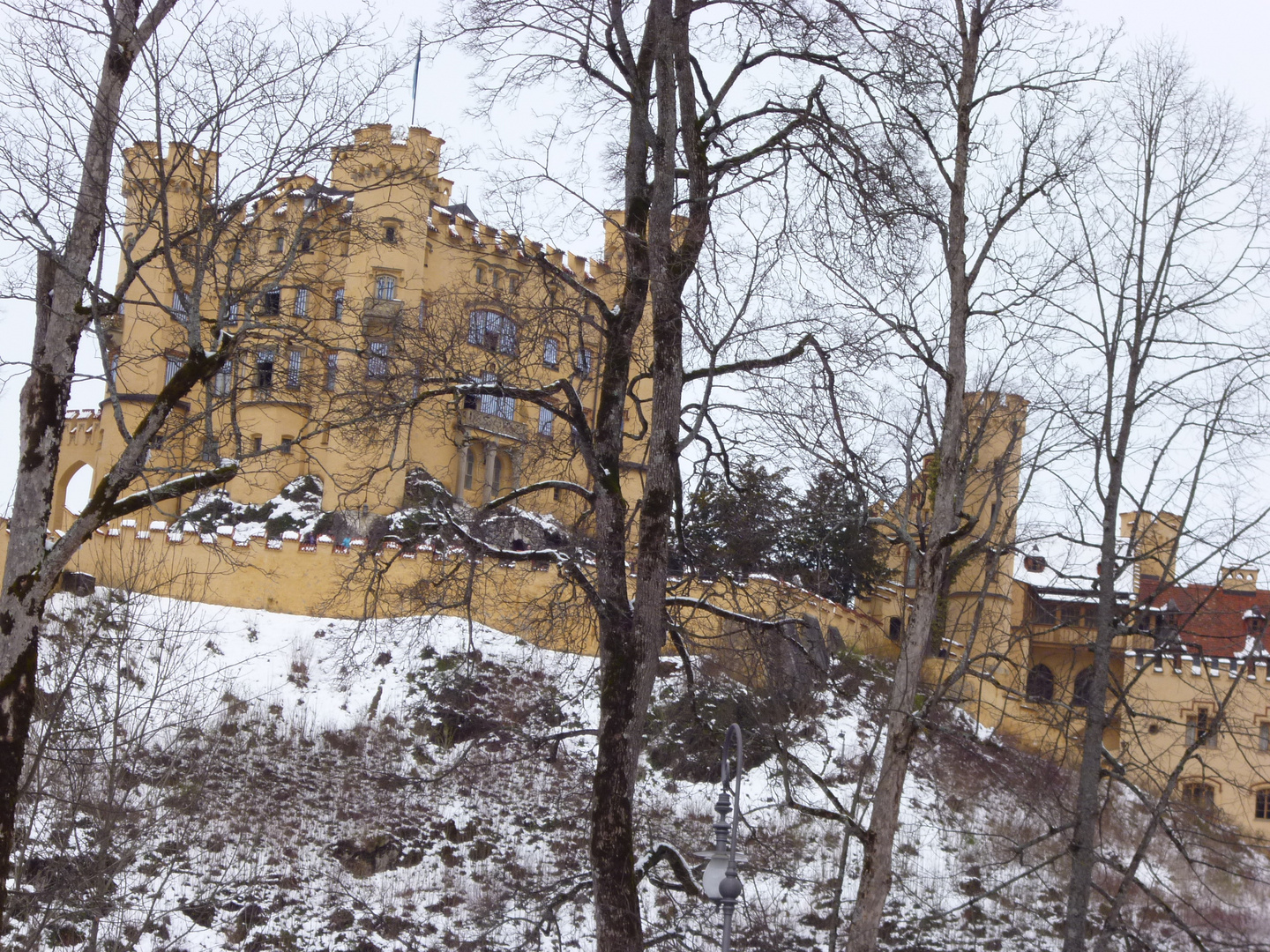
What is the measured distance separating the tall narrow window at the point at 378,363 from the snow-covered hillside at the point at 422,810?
11.9 ft

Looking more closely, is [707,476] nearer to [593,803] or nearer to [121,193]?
[593,803]

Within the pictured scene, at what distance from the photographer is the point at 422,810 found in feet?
66.8

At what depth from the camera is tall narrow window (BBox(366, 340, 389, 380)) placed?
31.4 ft

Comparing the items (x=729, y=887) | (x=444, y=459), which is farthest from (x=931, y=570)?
(x=444, y=459)

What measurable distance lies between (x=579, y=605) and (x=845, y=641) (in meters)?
20.9

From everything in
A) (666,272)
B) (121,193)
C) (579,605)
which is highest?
(121,193)

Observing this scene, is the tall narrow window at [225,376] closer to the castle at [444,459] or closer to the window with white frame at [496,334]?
the castle at [444,459]

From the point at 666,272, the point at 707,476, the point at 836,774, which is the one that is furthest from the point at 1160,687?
the point at 666,272

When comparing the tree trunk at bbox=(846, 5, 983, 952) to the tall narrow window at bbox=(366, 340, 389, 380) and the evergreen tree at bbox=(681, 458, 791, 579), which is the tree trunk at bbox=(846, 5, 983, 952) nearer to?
the evergreen tree at bbox=(681, 458, 791, 579)

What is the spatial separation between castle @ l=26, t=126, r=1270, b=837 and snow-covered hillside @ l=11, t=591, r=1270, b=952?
146 cm

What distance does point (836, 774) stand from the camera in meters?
23.5

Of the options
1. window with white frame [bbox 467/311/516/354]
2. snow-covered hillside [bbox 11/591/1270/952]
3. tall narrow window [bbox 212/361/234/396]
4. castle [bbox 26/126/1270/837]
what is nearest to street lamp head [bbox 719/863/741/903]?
castle [bbox 26/126/1270/837]

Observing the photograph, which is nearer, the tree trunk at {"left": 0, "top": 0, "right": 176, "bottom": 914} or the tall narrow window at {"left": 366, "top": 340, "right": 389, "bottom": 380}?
the tree trunk at {"left": 0, "top": 0, "right": 176, "bottom": 914}

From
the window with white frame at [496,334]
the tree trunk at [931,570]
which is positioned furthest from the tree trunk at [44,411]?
the tree trunk at [931,570]
